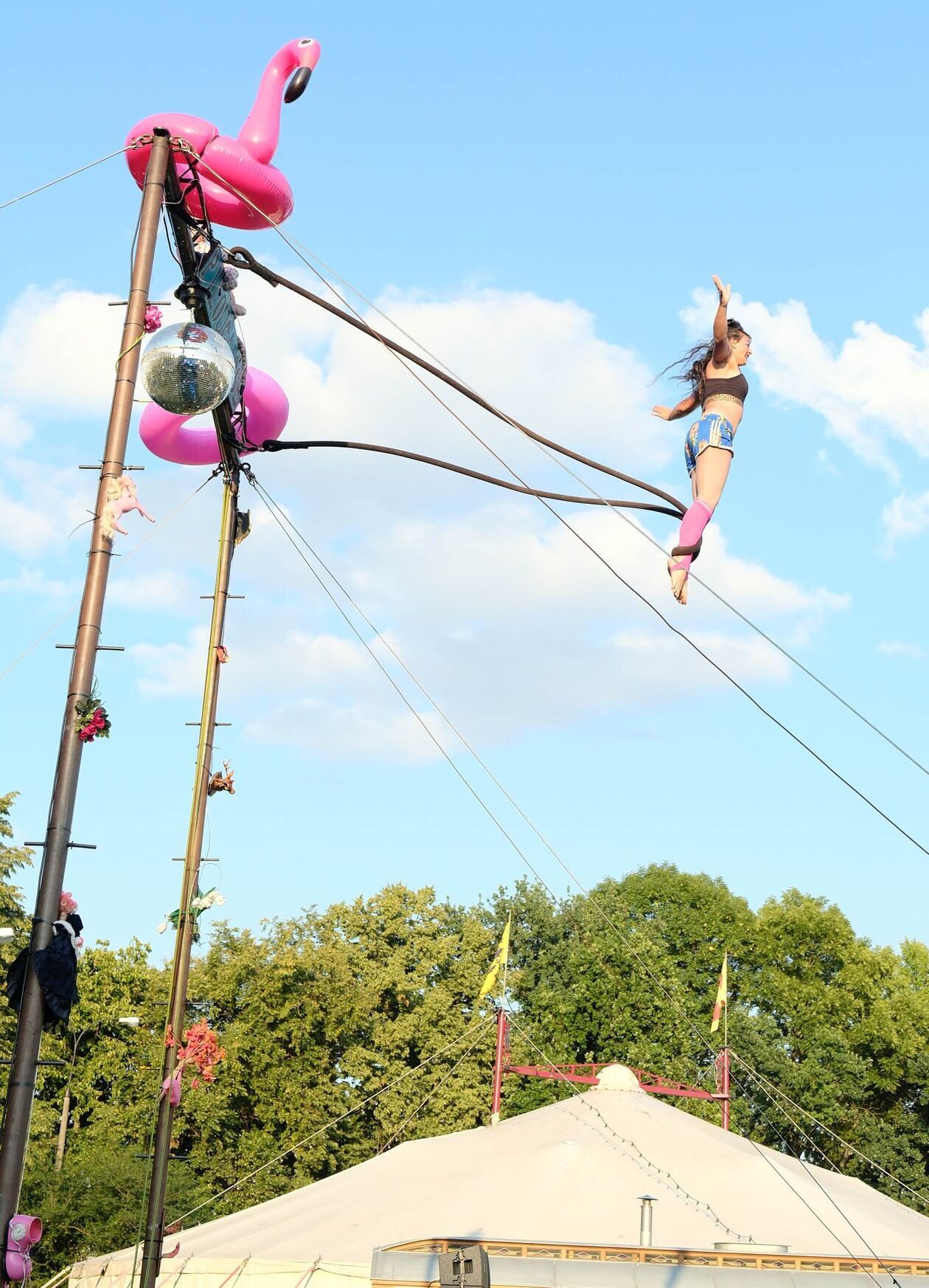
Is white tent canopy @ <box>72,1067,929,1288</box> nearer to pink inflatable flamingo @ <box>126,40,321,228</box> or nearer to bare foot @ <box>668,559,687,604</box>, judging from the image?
bare foot @ <box>668,559,687,604</box>

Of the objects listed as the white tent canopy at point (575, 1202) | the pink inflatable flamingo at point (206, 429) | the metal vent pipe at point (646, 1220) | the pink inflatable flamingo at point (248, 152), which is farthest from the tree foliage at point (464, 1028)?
the pink inflatable flamingo at point (248, 152)

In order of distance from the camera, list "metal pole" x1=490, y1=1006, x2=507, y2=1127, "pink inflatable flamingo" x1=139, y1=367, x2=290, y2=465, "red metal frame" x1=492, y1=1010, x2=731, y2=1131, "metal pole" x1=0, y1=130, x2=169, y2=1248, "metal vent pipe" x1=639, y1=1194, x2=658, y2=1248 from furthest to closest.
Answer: "metal pole" x1=490, y1=1006, x2=507, y2=1127
"red metal frame" x1=492, y1=1010, x2=731, y2=1131
"metal vent pipe" x1=639, y1=1194, x2=658, y2=1248
"pink inflatable flamingo" x1=139, y1=367, x2=290, y2=465
"metal pole" x1=0, y1=130, x2=169, y2=1248

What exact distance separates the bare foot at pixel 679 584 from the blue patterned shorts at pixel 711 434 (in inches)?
28.1

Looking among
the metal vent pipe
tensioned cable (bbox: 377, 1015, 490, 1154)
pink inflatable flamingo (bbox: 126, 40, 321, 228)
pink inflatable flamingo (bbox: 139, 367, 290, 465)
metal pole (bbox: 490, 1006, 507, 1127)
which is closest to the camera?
pink inflatable flamingo (bbox: 126, 40, 321, 228)

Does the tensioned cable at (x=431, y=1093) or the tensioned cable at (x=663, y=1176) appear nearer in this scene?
the tensioned cable at (x=663, y=1176)

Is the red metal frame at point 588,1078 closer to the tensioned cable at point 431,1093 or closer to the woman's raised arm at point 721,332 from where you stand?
the tensioned cable at point 431,1093

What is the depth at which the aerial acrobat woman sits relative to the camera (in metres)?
7.62

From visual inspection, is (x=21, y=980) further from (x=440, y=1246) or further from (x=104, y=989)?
(x=104, y=989)

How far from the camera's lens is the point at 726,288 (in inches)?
289

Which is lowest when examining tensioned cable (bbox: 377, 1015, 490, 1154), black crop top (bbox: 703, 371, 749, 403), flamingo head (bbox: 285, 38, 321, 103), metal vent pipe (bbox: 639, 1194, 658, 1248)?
metal vent pipe (bbox: 639, 1194, 658, 1248)

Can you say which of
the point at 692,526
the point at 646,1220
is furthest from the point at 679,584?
the point at 646,1220

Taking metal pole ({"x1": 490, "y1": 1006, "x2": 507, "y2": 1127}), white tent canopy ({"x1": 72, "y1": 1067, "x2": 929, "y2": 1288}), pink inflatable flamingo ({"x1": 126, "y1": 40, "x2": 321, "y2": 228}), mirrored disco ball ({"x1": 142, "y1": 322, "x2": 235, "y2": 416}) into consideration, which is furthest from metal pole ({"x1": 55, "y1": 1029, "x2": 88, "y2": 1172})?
mirrored disco ball ({"x1": 142, "y1": 322, "x2": 235, "y2": 416})

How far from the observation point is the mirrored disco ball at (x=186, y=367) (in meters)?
7.61

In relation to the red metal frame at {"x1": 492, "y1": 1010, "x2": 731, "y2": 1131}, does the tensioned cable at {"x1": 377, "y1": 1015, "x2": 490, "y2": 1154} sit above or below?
above
